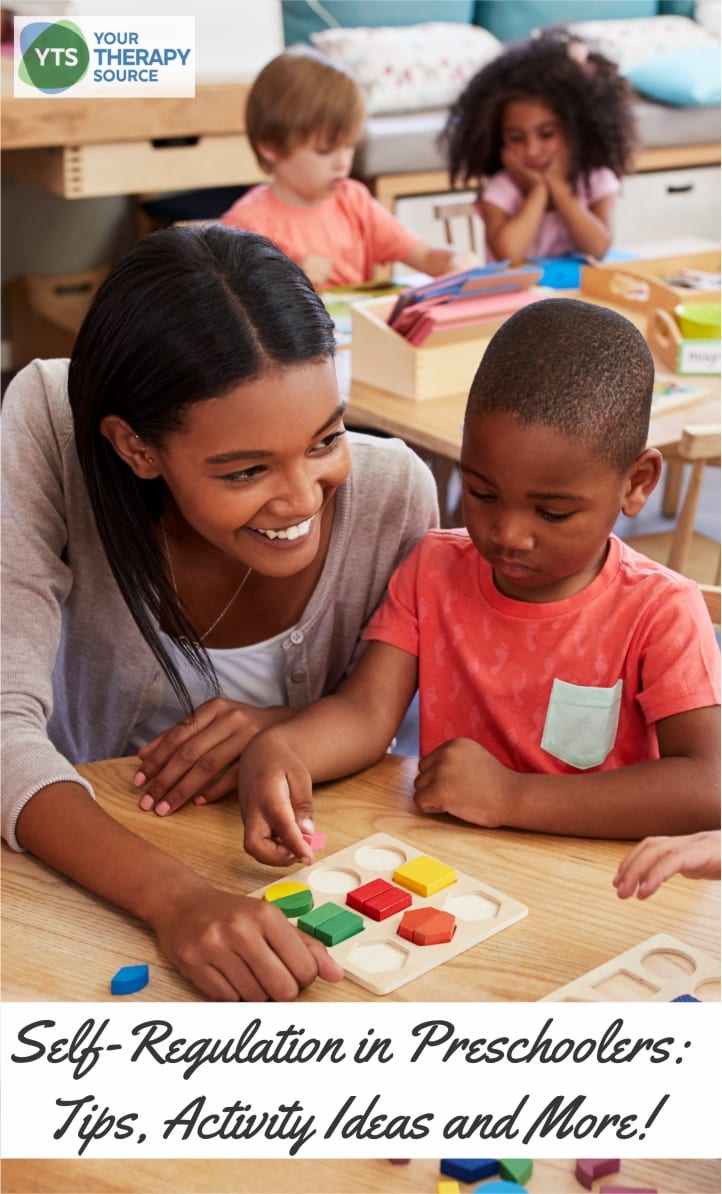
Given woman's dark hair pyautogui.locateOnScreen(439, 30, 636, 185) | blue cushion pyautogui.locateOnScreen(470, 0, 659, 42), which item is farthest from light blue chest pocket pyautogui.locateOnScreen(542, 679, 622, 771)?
blue cushion pyautogui.locateOnScreen(470, 0, 659, 42)

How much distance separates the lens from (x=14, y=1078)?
30.1 inches

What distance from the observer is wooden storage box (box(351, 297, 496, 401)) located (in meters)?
2.08

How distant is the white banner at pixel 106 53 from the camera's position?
3.51ft

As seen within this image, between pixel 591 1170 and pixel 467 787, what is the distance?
1.22 feet

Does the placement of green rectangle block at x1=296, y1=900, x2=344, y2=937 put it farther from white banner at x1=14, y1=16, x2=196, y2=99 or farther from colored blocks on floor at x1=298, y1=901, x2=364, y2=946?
white banner at x1=14, y1=16, x2=196, y2=99

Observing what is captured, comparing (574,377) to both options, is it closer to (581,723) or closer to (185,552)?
(581,723)

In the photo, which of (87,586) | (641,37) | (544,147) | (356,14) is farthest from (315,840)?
(641,37)

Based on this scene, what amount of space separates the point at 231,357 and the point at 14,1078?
525 mm

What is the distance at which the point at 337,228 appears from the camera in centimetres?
303

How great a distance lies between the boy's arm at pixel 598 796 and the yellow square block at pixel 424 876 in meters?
0.09

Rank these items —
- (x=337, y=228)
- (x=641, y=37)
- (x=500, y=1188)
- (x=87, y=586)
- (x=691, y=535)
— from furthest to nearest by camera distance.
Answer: (x=641, y=37) < (x=337, y=228) < (x=691, y=535) < (x=87, y=586) < (x=500, y=1188)

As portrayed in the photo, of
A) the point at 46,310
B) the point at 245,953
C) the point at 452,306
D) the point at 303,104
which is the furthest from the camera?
the point at 46,310

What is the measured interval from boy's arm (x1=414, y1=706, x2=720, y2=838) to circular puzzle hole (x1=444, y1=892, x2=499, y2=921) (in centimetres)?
10

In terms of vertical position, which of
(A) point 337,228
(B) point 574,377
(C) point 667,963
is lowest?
(C) point 667,963
